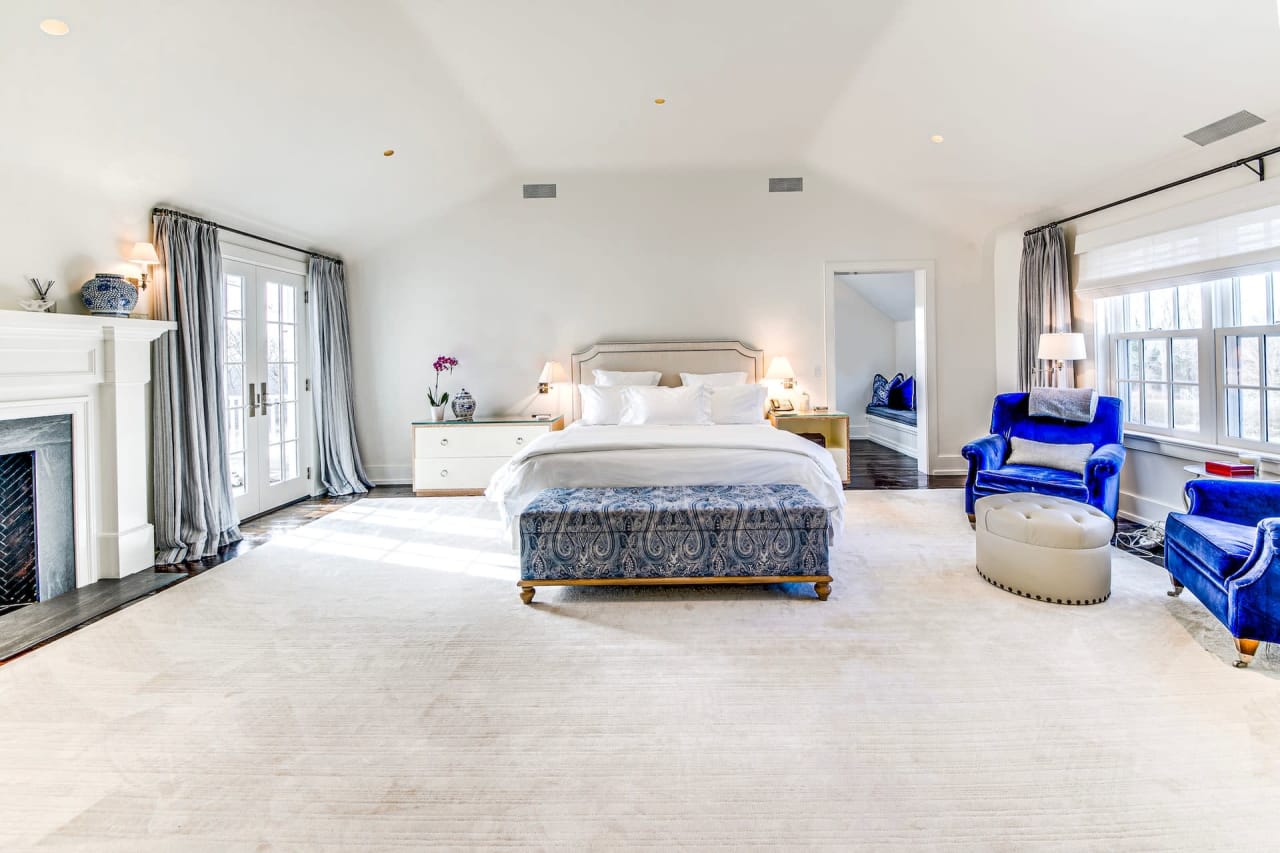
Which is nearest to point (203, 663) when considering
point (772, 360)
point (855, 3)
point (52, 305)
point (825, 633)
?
point (52, 305)

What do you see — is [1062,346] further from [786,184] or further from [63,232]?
[63,232]

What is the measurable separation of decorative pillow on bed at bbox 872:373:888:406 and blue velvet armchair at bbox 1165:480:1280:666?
5942mm

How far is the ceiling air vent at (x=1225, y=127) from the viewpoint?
11.1 feet

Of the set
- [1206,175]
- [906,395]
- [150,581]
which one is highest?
[1206,175]

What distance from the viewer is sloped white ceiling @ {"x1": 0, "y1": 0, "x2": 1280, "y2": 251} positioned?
9.80 ft

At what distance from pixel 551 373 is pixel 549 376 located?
1.5 inches

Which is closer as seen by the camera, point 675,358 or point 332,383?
point 332,383

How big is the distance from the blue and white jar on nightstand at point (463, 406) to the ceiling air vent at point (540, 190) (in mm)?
2088

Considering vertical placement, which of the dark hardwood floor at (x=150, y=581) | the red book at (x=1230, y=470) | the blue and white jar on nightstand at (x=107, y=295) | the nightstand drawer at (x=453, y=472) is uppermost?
the blue and white jar on nightstand at (x=107, y=295)

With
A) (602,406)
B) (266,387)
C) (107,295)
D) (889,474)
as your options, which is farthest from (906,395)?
(107,295)

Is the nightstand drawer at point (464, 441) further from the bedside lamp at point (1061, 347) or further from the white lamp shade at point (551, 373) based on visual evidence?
the bedside lamp at point (1061, 347)

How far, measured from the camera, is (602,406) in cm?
545

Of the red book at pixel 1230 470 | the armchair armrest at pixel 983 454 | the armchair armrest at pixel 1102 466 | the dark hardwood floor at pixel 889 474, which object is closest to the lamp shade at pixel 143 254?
the armchair armrest at pixel 983 454

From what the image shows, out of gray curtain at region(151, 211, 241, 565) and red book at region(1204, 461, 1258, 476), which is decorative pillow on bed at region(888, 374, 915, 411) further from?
gray curtain at region(151, 211, 241, 565)
